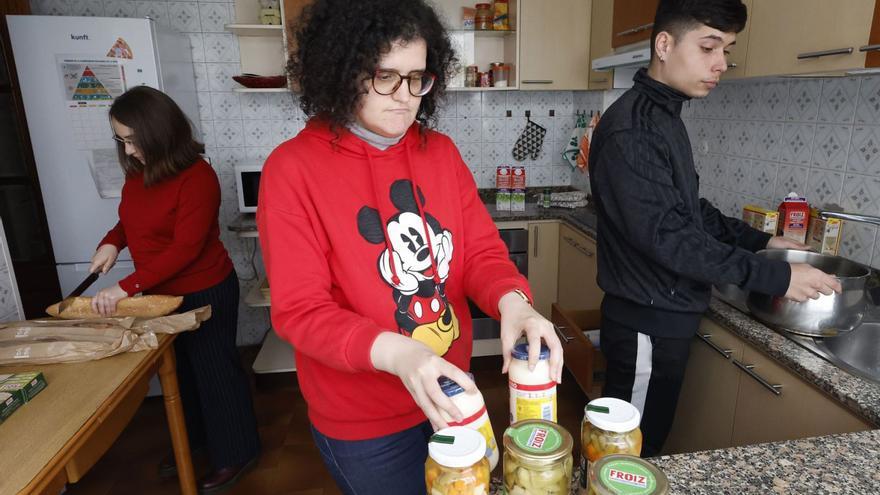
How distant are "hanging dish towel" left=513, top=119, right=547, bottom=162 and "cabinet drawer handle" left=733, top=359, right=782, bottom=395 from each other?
80.0 inches

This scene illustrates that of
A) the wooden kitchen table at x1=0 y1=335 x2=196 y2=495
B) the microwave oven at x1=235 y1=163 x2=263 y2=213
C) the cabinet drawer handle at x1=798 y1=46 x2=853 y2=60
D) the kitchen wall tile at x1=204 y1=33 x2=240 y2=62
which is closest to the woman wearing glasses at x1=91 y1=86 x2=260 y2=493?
the wooden kitchen table at x1=0 y1=335 x2=196 y2=495

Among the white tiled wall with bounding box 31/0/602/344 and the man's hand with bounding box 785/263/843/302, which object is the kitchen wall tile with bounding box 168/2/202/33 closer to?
the white tiled wall with bounding box 31/0/602/344

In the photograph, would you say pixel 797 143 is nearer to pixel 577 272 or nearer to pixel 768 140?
pixel 768 140

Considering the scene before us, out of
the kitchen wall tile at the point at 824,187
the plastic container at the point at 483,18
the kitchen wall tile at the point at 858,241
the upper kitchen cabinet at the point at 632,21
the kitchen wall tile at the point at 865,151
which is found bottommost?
the kitchen wall tile at the point at 858,241

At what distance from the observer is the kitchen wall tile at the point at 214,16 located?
2779mm

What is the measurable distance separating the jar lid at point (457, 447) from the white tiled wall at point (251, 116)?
2.55m

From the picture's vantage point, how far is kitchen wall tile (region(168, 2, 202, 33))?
2.76 metres

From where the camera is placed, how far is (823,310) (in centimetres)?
118

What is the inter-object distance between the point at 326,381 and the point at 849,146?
5.13 ft

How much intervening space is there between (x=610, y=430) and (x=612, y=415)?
0.7 inches

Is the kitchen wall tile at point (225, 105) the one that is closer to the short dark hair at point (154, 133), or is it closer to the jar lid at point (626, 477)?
the short dark hair at point (154, 133)

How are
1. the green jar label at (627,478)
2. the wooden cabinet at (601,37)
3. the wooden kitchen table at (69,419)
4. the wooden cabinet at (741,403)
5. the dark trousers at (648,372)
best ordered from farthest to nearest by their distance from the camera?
the wooden cabinet at (601,37)
the dark trousers at (648,372)
the wooden cabinet at (741,403)
the wooden kitchen table at (69,419)
the green jar label at (627,478)

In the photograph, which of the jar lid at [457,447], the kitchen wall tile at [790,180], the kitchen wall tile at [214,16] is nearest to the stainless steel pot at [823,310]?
the kitchen wall tile at [790,180]

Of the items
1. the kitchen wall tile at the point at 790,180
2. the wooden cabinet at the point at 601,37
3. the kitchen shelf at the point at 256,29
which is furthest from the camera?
the kitchen shelf at the point at 256,29
